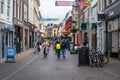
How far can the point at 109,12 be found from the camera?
27.0m

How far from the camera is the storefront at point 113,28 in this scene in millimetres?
24688

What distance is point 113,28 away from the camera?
26469 mm

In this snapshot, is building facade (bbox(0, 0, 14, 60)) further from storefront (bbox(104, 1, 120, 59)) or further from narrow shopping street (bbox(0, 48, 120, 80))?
storefront (bbox(104, 1, 120, 59))

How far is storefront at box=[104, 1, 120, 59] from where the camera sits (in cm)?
2469

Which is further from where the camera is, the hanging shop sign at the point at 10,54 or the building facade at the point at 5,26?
the building facade at the point at 5,26

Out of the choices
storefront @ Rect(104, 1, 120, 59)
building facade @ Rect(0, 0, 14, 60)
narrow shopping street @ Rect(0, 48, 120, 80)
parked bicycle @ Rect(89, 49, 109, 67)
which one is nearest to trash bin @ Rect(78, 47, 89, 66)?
parked bicycle @ Rect(89, 49, 109, 67)

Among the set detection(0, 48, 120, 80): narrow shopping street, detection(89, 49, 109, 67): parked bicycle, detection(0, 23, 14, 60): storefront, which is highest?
detection(0, 23, 14, 60): storefront

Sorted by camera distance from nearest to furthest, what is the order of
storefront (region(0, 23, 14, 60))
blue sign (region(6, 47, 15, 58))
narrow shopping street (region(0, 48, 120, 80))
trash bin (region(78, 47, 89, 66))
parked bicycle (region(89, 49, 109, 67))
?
narrow shopping street (region(0, 48, 120, 80)) < parked bicycle (region(89, 49, 109, 67)) < trash bin (region(78, 47, 89, 66)) < blue sign (region(6, 47, 15, 58)) < storefront (region(0, 23, 14, 60))

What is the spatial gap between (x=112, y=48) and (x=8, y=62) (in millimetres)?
9635

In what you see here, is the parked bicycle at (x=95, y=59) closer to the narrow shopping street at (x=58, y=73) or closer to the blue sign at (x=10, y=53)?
the narrow shopping street at (x=58, y=73)

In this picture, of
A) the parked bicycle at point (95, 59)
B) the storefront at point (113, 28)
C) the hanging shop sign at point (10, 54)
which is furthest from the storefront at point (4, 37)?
the storefront at point (113, 28)

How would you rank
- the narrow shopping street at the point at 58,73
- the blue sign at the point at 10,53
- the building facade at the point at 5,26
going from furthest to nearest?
the building facade at the point at 5,26 < the blue sign at the point at 10,53 < the narrow shopping street at the point at 58,73

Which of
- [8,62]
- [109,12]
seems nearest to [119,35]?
[109,12]

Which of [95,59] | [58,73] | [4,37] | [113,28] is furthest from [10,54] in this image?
[113,28]
